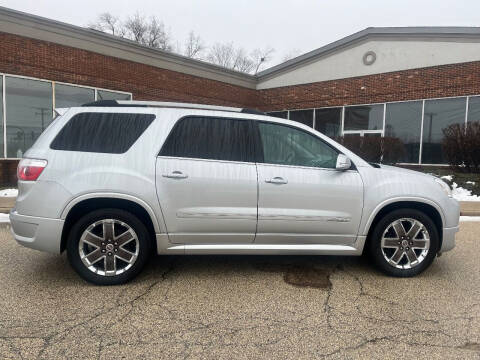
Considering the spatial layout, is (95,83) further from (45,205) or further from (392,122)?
(392,122)

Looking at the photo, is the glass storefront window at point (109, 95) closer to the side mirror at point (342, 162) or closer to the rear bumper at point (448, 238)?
the side mirror at point (342, 162)

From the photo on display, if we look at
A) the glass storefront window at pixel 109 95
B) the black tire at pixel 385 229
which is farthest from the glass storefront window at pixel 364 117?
the black tire at pixel 385 229

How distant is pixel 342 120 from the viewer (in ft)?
51.3

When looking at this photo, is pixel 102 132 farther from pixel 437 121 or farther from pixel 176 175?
pixel 437 121

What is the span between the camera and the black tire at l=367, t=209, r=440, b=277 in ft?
12.3

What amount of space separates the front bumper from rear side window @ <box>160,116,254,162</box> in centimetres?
127

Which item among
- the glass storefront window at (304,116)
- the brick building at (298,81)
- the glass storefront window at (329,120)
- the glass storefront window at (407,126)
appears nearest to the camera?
the brick building at (298,81)

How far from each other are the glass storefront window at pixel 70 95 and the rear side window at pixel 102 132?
9.27m

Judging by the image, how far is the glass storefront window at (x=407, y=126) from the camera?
1356 cm

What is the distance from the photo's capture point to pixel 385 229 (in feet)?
12.3

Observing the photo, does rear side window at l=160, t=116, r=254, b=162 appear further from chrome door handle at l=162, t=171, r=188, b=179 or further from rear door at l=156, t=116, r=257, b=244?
chrome door handle at l=162, t=171, r=188, b=179

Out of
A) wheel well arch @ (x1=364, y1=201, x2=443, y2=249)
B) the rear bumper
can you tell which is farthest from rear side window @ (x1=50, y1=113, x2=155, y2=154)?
the rear bumper

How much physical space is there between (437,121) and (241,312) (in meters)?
13.3

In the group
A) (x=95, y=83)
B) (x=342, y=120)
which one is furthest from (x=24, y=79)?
(x=342, y=120)
